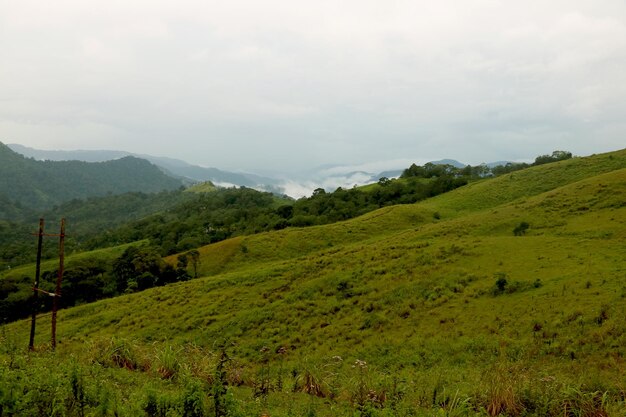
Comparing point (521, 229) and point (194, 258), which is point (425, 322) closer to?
point (521, 229)

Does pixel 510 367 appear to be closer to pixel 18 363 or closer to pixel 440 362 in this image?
pixel 440 362

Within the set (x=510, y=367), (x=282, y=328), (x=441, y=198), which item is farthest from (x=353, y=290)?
(x=441, y=198)

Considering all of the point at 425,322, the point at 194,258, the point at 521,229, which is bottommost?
the point at 194,258

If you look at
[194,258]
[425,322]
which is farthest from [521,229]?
[194,258]

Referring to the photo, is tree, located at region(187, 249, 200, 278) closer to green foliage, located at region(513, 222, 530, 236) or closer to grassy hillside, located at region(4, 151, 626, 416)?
grassy hillside, located at region(4, 151, 626, 416)

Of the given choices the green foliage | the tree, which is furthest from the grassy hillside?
the tree

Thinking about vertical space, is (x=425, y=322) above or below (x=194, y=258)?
above

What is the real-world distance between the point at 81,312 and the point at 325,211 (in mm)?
59968

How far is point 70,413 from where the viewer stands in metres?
8.35

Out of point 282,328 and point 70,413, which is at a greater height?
point 70,413

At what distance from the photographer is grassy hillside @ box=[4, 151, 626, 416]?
36.4ft

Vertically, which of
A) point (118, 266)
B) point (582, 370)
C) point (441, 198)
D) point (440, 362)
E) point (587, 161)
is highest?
point (587, 161)

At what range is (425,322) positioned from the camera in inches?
914

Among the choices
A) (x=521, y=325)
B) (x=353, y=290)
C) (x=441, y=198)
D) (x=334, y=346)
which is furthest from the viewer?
(x=441, y=198)
